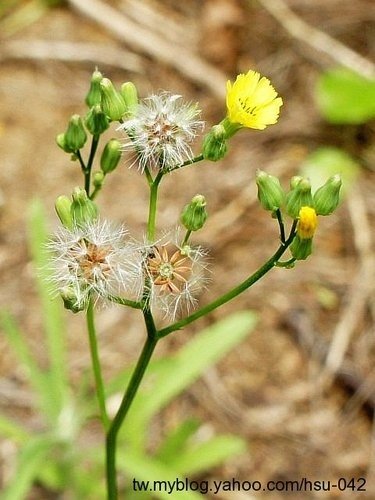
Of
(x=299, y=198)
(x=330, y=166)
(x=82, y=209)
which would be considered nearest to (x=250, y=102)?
(x=299, y=198)

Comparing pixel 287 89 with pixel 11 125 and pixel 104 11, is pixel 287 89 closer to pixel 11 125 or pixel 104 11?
pixel 104 11

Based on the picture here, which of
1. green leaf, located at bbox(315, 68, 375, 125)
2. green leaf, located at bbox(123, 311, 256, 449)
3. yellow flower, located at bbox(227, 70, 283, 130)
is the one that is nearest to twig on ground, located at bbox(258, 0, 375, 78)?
green leaf, located at bbox(315, 68, 375, 125)

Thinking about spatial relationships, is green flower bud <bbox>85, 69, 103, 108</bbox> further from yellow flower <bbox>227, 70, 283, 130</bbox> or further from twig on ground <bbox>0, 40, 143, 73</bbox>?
twig on ground <bbox>0, 40, 143, 73</bbox>

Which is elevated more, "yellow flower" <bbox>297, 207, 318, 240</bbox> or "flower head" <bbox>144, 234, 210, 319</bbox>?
"yellow flower" <bbox>297, 207, 318, 240</bbox>

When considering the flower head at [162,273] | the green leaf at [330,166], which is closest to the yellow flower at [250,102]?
the flower head at [162,273]

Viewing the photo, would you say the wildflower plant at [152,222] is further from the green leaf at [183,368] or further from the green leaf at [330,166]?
the green leaf at [330,166]

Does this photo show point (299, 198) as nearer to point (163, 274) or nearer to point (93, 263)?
point (163, 274)
